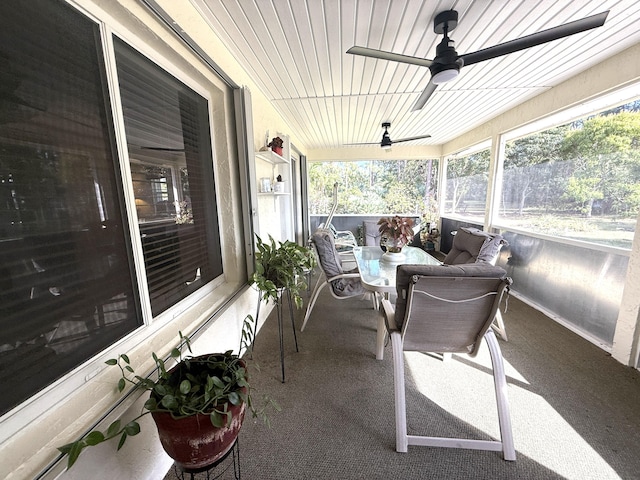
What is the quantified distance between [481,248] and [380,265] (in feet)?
2.89

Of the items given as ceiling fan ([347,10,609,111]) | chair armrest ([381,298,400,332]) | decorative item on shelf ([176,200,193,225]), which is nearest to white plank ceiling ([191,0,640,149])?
ceiling fan ([347,10,609,111])

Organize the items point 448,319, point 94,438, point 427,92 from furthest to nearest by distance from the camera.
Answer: point 427,92 < point 448,319 < point 94,438

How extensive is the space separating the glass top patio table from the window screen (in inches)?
59.3

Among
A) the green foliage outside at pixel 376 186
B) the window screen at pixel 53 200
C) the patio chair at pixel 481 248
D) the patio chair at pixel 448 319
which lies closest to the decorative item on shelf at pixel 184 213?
the window screen at pixel 53 200

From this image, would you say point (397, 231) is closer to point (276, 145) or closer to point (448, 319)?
point (448, 319)

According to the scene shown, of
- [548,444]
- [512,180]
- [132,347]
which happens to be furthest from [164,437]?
[512,180]

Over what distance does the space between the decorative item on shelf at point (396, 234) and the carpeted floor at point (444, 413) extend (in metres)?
0.86

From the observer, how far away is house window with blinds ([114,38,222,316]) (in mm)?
1163

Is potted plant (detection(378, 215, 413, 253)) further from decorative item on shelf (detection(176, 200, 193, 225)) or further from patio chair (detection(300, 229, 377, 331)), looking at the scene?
decorative item on shelf (detection(176, 200, 193, 225))

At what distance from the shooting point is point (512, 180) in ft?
10.2

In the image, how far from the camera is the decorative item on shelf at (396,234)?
2260mm

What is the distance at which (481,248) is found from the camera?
2072 millimetres

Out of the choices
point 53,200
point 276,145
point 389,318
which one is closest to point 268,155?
point 276,145

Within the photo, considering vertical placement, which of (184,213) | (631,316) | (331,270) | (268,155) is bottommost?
(631,316)
